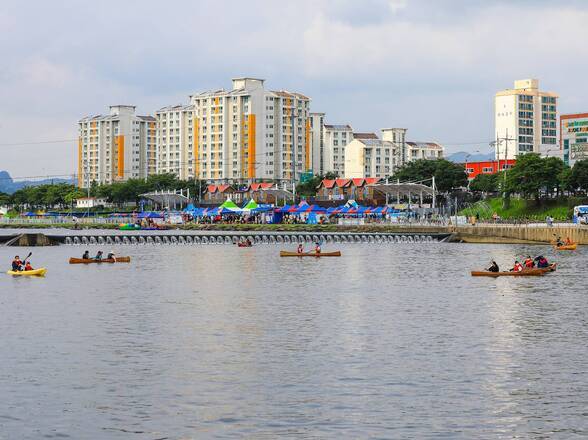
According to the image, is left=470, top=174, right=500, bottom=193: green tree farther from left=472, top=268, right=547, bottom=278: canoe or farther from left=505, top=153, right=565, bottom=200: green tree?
left=472, top=268, right=547, bottom=278: canoe

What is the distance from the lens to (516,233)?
416 ft

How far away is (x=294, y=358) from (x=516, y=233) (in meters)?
91.5

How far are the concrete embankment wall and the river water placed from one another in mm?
45129

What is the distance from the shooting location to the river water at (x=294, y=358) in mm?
30172

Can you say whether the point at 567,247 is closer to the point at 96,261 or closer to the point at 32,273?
the point at 96,261

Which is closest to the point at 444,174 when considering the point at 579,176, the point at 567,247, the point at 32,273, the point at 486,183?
the point at 486,183

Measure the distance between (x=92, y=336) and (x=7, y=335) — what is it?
442cm

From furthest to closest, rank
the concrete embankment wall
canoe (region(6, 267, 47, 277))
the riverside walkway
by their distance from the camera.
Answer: the riverside walkway, the concrete embankment wall, canoe (region(6, 267, 47, 277))

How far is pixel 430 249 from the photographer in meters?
121

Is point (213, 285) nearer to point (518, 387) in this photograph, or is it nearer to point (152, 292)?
point (152, 292)

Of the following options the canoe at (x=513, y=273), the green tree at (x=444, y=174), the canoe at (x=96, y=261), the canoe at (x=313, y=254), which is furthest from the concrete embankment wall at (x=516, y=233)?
the canoe at (x=96, y=261)

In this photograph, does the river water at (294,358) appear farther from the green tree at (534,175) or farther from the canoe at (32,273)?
the green tree at (534,175)

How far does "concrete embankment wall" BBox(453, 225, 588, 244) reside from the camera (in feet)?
394

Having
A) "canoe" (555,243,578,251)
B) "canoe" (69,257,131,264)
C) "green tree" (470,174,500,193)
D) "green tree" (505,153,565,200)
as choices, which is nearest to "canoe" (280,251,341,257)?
"canoe" (69,257,131,264)
